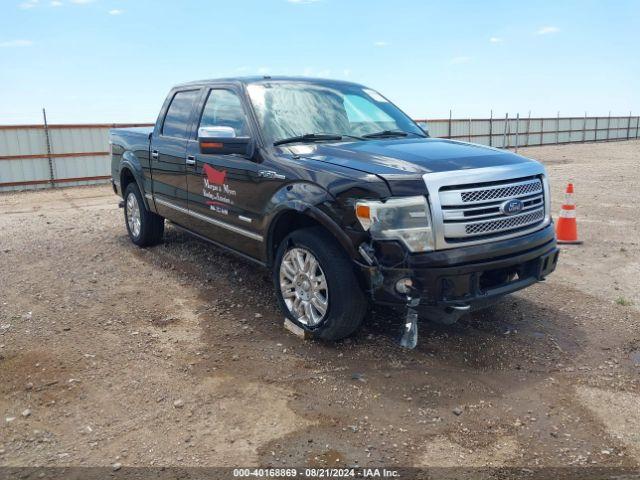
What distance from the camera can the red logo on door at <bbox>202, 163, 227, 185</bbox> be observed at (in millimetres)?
4938

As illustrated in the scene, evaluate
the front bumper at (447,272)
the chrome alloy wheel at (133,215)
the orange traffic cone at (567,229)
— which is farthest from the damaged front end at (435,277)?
the chrome alloy wheel at (133,215)

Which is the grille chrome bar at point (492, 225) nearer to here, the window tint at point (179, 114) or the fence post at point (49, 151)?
the window tint at point (179, 114)

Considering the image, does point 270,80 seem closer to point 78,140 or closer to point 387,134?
point 387,134

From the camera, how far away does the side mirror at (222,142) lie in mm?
4184

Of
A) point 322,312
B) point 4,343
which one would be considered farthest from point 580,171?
point 4,343

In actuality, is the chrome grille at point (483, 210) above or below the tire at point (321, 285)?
above

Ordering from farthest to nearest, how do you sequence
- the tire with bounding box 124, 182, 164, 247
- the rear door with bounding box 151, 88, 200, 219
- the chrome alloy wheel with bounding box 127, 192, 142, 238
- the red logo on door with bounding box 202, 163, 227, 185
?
the chrome alloy wheel with bounding box 127, 192, 142, 238
the tire with bounding box 124, 182, 164, 247
the rear door with bounding box 151, 88, 200, 219
the red logo on door with bounding box 202, 163, 227, 185

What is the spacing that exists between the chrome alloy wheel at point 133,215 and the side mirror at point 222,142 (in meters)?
3.11

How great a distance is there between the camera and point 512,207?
3734mm

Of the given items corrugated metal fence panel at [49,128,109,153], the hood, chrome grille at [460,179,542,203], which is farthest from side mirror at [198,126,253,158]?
corrugated metal fence panel at [49,128,109,153]

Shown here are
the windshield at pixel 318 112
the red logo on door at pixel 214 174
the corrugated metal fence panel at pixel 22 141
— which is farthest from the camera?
the corrugated metal fence panel at pixel 22 141

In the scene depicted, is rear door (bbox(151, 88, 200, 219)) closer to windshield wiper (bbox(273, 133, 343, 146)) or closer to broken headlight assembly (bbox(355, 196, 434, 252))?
windshield wiper (bbox(273, 133, 343, 146))

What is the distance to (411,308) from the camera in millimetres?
3551

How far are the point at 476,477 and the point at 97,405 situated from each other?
2280 millimetres
